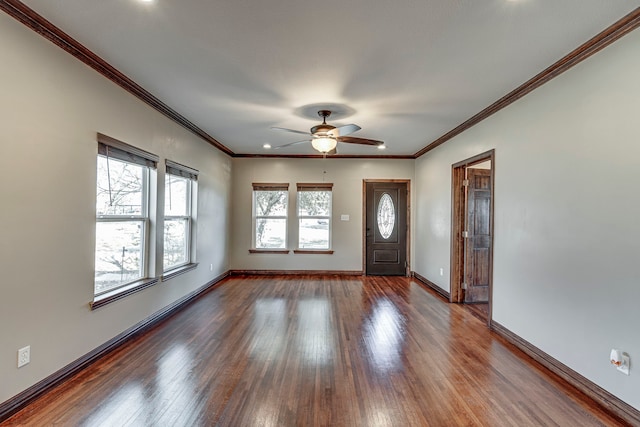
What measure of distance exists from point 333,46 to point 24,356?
10.4ft

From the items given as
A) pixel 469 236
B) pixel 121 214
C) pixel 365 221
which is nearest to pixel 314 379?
pixel 121 214

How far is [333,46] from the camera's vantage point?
2.54 metres

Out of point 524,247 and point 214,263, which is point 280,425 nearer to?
point 524,247

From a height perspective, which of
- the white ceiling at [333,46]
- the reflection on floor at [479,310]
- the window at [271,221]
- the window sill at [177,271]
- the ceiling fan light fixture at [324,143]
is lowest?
the reflection on floor at [479,310]

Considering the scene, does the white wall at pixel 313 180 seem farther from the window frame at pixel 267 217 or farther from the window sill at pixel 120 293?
the window sill at pixel 120 293

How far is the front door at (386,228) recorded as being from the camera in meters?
7.03

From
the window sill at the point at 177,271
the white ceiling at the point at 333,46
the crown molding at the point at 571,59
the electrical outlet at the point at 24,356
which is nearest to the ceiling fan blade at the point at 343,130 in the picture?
the white ceiling at the point at 333,46

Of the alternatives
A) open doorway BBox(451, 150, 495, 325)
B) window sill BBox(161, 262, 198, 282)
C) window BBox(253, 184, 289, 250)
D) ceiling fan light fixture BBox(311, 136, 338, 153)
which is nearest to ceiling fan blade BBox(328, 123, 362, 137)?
ceiling fan light fixture BBox(311, 136, 338, 153)

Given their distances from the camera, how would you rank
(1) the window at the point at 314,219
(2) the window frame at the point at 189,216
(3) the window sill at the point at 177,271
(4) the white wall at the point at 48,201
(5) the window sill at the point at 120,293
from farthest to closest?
1. (1) the window at the point at 314,219
2. (2) the window frame at the point at 189,216
3. (3) the window sill at the point at 177,271
4. (5) the window sill at the point at 120,293
5. (4) the white wall at the point at 48,201

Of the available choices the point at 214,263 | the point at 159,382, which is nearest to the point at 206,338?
the point at 159,382

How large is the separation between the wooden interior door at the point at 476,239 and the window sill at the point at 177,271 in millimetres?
4270

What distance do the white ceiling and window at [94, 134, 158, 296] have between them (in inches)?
31.2

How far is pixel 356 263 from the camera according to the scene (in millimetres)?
7062

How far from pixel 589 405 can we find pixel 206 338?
11.0 feet
